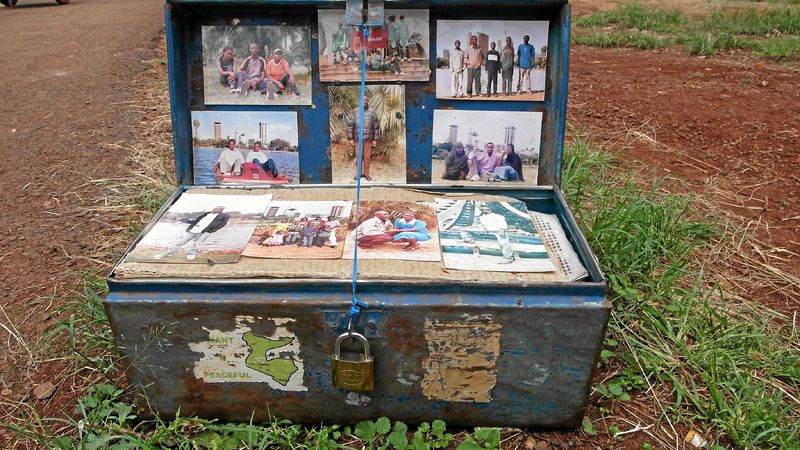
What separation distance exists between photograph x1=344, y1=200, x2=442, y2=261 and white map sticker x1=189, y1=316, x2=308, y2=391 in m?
0.29

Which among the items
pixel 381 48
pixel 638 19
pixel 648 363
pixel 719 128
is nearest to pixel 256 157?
pixel 381 48

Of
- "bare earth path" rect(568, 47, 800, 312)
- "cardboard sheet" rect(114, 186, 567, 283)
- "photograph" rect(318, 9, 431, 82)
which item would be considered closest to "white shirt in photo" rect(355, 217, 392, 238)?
"cardboard sheet" rect(114, 186, 567, 283)

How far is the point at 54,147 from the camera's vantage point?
12.4 ft

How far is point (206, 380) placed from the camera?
1.60 metres

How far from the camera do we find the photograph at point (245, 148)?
2053 millimetres

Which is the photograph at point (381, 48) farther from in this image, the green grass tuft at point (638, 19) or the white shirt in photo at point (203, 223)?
the green grass tuft at point (638, 19)

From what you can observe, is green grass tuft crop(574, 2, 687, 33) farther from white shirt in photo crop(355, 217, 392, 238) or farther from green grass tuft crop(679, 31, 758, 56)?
white shirt in photo crop(355, 217, 392, 238)

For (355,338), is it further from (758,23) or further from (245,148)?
(758,23)

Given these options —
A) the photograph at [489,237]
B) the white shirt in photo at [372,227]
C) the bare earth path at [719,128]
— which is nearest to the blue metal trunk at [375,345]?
the photograph at [489,237]

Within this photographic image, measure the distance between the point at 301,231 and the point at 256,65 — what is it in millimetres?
609

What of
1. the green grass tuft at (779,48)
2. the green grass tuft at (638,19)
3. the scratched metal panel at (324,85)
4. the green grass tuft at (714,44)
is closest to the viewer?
the scratched metal panel at (324,85)

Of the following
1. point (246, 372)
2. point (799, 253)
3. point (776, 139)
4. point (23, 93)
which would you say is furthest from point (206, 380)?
point (23, 93)

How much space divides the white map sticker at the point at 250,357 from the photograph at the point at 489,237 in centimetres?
46

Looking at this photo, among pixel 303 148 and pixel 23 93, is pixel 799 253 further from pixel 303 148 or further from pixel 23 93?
pixel 23 93
